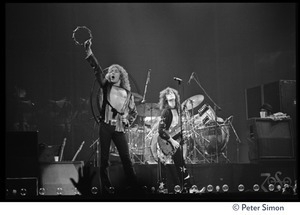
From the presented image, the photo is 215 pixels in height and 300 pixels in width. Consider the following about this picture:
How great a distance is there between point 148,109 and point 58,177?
1495mm

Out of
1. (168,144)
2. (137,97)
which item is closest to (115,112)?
(137,97)

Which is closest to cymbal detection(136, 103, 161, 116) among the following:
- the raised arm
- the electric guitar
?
the electric guitar

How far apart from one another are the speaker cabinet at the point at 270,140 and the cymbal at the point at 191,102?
91 centimetres

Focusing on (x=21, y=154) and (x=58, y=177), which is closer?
(x=21, y=154)

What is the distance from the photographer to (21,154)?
22.5 feet

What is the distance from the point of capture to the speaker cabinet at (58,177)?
273 inches

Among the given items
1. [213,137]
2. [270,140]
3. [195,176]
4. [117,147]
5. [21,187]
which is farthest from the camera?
[270,140]

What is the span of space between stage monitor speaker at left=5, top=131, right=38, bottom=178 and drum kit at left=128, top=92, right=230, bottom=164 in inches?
50.1

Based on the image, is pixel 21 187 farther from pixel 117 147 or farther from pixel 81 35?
pixel 81 35

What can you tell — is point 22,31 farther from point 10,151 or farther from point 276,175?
point 276,175

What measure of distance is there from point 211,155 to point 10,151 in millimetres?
2716

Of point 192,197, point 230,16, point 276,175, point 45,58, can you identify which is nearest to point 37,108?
point 45,58

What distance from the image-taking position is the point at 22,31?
7113 mm

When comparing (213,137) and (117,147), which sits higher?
(213,137)
